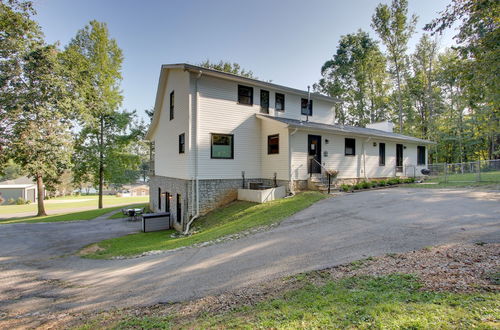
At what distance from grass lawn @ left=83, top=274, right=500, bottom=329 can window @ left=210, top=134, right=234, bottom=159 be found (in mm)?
9675

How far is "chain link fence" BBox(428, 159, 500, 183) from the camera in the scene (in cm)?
1498

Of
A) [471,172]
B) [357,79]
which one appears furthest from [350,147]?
[357,79]

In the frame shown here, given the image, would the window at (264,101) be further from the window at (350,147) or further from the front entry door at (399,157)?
the front entry door at (399,157)

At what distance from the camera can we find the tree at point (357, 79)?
99.4 ft

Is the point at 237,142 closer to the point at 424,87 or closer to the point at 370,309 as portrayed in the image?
the point at 370,309

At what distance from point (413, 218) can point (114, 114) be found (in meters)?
27.1

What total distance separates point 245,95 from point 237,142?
2907mm

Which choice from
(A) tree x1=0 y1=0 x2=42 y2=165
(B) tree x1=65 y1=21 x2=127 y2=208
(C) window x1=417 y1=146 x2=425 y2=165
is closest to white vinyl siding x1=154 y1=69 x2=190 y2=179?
(B) tree x1=65 y1=21 x2=127 y2=208

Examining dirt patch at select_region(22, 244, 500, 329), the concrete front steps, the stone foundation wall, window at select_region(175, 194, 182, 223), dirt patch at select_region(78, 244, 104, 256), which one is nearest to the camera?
dirt patch at select_region(22, 244, 500, 329)

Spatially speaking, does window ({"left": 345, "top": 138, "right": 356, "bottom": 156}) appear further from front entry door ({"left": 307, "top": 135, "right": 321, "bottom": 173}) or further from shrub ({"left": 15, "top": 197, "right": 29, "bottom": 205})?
shrub ({"left": 15, "top": 197, "right": 29, "bottom": 205})

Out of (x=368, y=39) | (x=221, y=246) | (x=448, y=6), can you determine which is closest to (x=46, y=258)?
(x=221, y=246)

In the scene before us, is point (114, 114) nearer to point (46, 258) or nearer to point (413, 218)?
point (46, 258)

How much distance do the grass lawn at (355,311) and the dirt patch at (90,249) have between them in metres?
6.94

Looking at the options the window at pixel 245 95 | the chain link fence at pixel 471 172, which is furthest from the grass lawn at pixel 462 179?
the window at pixel 245 95
